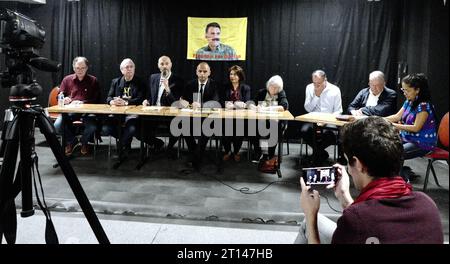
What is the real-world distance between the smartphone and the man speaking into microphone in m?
4.12

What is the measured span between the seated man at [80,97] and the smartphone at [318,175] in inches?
134

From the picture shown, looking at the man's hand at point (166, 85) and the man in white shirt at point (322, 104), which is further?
the man's hand at point (166, 85)

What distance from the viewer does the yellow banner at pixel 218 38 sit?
508 centimetres

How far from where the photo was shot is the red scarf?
938 mm

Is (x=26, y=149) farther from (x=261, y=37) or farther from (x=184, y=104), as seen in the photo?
(x=261, y=37)

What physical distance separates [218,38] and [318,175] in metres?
4.22

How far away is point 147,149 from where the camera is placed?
4137 mm

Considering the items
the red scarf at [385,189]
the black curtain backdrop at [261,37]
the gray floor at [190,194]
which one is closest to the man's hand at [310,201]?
the red scarf at [385,189]

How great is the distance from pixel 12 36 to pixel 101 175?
2.23m

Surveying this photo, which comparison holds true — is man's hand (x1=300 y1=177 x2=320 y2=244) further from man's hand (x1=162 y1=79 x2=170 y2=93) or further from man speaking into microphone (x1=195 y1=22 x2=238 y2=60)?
man speaking into microphone (x1=195 y1=22 x2=238 y2=60)

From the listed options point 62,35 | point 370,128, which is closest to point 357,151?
point 370,128

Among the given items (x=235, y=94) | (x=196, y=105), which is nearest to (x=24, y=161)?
(x=196, y=105)

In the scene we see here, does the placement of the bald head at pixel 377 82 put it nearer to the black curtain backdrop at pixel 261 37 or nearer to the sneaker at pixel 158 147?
the black curtain backdrop at pixel 261 37
